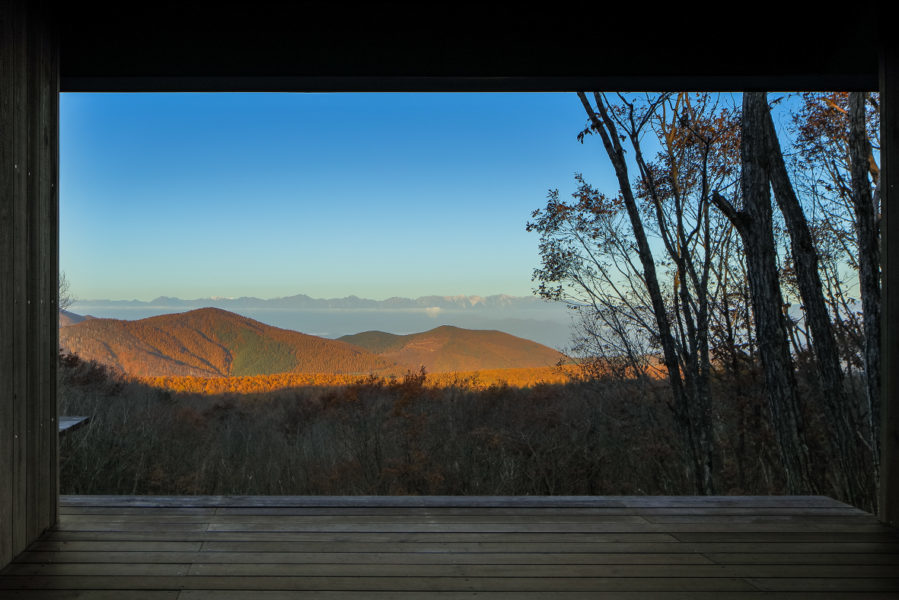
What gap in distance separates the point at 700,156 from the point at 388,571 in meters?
4.85

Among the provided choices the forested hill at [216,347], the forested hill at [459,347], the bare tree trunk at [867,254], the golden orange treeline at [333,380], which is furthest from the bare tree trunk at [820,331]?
the forested hill at [216,347]

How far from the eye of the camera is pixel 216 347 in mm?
13438

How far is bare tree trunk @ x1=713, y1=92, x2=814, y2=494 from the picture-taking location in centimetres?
422

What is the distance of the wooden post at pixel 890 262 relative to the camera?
224cm

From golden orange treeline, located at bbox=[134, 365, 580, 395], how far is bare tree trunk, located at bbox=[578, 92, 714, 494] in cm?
122

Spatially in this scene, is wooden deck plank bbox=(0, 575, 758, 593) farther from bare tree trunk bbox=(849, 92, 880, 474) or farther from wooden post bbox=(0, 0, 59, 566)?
bare tree trunk bbox=(849, 92, 880, 474)

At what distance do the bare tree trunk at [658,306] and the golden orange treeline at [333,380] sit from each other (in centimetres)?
122

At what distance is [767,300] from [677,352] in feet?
3.89

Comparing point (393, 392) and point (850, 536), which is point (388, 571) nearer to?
point (850, 536)

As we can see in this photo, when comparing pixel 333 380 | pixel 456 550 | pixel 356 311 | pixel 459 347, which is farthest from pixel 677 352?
pixel 356 311
